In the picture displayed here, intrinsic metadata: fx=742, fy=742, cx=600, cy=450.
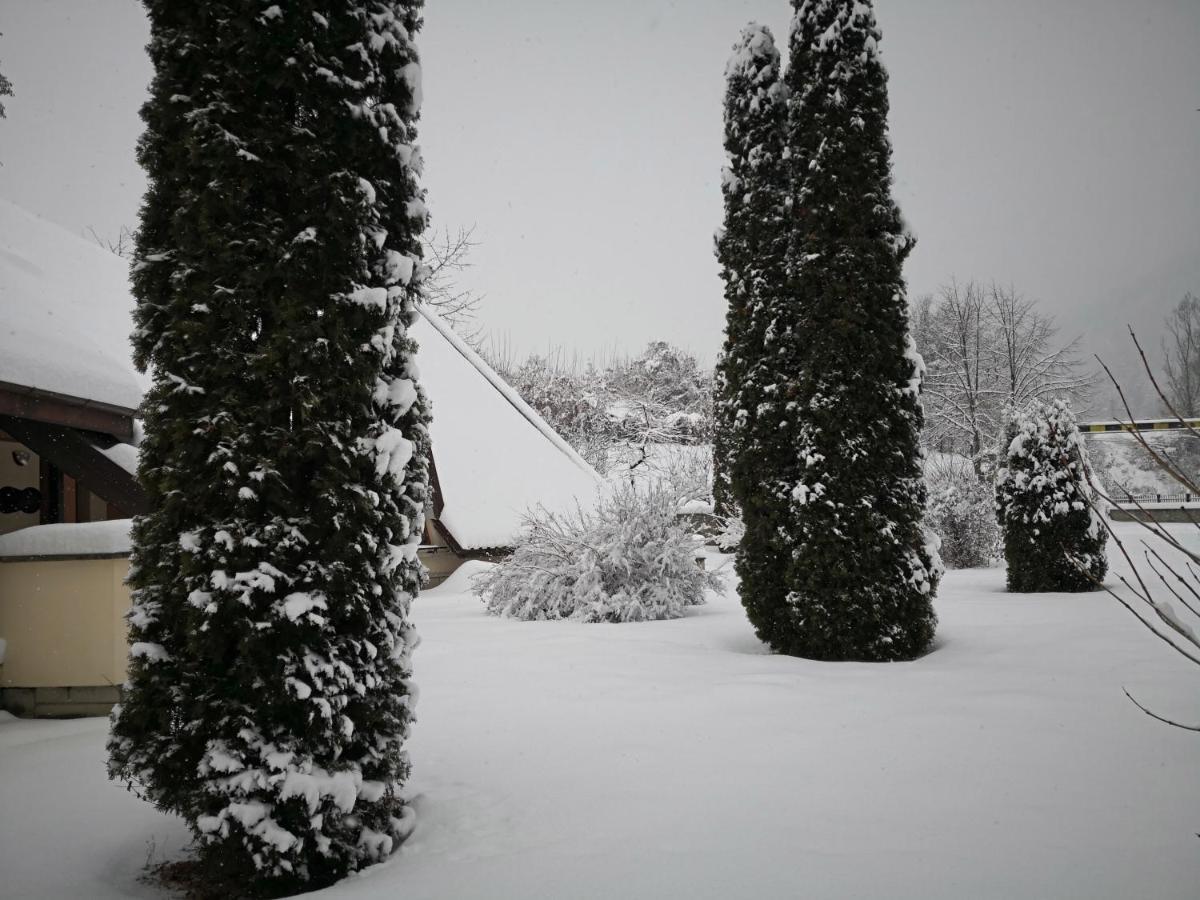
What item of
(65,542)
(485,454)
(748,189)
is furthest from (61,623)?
(485,454)

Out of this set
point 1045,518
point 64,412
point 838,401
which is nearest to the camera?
point 64,412

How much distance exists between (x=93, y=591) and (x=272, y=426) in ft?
11.1

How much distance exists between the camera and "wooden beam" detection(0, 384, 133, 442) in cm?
436

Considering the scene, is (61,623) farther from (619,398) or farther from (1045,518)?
(619,398)

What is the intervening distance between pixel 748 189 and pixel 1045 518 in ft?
19.5

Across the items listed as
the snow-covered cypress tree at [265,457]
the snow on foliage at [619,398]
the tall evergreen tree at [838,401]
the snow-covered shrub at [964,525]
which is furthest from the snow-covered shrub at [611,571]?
the snow on foliage at [619,398]

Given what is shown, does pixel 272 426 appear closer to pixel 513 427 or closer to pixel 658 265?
pixel 513 427

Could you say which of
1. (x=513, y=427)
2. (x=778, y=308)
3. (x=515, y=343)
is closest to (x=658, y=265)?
(x=515, y=343)

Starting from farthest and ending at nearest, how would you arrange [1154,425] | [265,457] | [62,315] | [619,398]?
[619,398]
[62,315]
[1154,425]
[265,457]

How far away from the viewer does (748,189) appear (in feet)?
21.1

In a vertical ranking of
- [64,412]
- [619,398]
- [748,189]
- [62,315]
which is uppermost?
[619,398]

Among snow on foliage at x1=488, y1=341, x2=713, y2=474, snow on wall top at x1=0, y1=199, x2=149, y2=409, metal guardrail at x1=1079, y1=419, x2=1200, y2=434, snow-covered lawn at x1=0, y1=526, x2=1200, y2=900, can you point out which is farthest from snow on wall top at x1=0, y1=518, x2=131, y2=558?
snow on foliage at x1=488, y1=341, x2=713, y2=474

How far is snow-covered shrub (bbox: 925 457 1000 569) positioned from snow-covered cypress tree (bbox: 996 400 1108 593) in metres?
4.81

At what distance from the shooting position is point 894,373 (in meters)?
5.66
